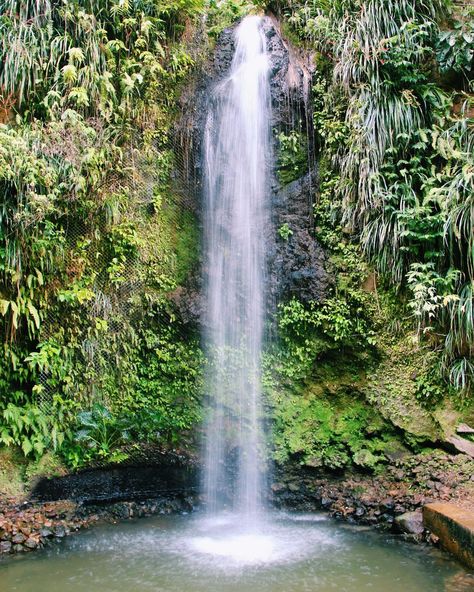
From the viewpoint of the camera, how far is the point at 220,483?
6328 mm

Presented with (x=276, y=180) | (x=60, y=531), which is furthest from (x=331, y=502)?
(x=276, y=180)

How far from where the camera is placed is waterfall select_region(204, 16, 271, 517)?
6359 mm

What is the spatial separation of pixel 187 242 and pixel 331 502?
3859mm

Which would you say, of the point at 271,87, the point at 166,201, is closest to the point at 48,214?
the point at 166,201

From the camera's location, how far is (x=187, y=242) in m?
7.00

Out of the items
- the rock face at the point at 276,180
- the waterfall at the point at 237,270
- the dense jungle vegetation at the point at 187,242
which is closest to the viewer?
the dense jungle vegetation at the point at 187,242

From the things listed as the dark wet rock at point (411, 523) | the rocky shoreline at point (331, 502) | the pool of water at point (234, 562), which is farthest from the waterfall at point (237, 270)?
the dark wet rock at point (411, 523)

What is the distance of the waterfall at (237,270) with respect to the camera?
20.9ft

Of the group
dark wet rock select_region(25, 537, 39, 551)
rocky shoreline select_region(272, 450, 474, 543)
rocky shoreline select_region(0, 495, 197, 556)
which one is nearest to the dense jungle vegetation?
rocky shoreline select_region(272, 450, 474, 543)

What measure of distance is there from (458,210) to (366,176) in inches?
47.7

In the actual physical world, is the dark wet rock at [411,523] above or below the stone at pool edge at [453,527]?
below

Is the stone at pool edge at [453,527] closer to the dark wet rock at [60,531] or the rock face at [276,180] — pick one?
the rock face at [276,180]

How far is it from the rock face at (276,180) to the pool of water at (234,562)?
2730 millimetres

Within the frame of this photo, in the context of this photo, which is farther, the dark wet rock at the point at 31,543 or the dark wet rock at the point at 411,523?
the dark wet rock at the point at 411,523
